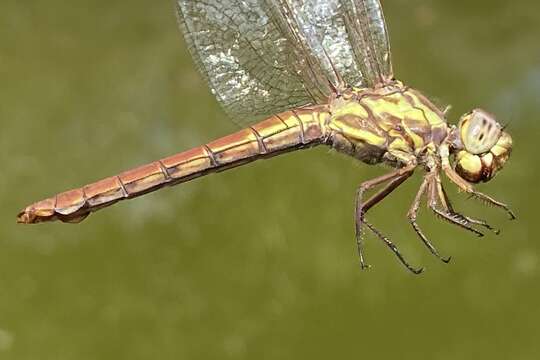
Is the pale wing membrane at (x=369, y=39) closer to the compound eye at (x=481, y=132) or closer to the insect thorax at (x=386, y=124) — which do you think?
the insect thorax at (x=386, y=124)

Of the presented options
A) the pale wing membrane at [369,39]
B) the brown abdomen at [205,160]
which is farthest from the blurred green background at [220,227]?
the brown abdomen at [205,160]

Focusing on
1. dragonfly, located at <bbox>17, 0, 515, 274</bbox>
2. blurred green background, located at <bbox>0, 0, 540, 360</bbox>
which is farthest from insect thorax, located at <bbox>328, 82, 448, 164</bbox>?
blurred green background, located at <bbox>0, 0, 540, 360</bbox>

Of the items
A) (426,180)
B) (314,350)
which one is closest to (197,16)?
(426,180)

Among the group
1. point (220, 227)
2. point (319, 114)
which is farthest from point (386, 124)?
point (220, 227)

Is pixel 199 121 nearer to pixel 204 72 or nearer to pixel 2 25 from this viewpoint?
pixel 2 25

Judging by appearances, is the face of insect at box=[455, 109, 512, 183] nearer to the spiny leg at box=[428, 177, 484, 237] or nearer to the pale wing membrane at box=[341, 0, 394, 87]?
the spiny leg at box=[428, 177, 484, 237]
